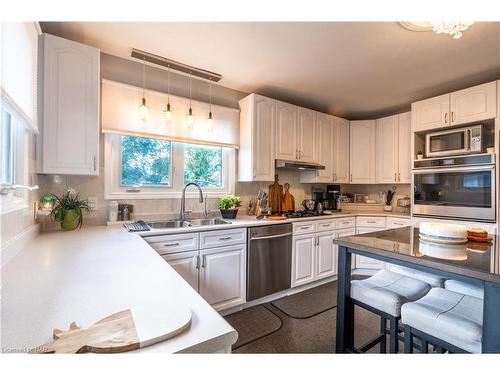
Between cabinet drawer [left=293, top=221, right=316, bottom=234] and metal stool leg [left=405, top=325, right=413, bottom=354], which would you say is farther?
cabinet drawer [left=293, top=221, right=316, bottom=234]

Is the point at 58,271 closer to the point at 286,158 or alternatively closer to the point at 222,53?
the point at 222,53

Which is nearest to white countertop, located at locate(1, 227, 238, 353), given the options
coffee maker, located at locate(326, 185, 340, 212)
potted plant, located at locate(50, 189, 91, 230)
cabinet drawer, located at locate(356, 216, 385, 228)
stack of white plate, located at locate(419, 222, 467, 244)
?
potted plant, located at locate(50, 189, 91, 230)

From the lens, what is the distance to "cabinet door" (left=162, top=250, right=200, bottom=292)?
6.36 feet

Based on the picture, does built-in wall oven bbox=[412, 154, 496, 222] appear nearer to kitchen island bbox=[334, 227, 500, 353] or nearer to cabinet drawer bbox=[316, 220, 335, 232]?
cabinet drawer bbox=[316, 220, 335, 232]

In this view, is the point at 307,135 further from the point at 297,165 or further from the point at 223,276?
the point at 223,276

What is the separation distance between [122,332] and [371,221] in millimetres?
3385

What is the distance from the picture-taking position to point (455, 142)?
→ 2.60 m

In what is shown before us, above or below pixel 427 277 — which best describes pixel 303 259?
below

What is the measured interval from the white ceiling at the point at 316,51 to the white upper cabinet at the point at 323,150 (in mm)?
554

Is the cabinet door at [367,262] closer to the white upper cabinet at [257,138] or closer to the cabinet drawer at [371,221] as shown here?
the cabinet drawer at [371,221]

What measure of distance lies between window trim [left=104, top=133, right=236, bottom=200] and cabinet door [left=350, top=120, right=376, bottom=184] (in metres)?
2.06

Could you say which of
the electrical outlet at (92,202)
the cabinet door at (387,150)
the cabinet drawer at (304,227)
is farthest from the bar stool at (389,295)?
the cabinet door at (387,150)

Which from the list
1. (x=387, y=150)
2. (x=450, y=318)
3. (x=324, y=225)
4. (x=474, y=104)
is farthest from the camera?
(x=387, y=150)

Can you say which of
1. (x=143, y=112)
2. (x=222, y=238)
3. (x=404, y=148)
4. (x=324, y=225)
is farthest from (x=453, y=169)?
(x=143, y=112)
